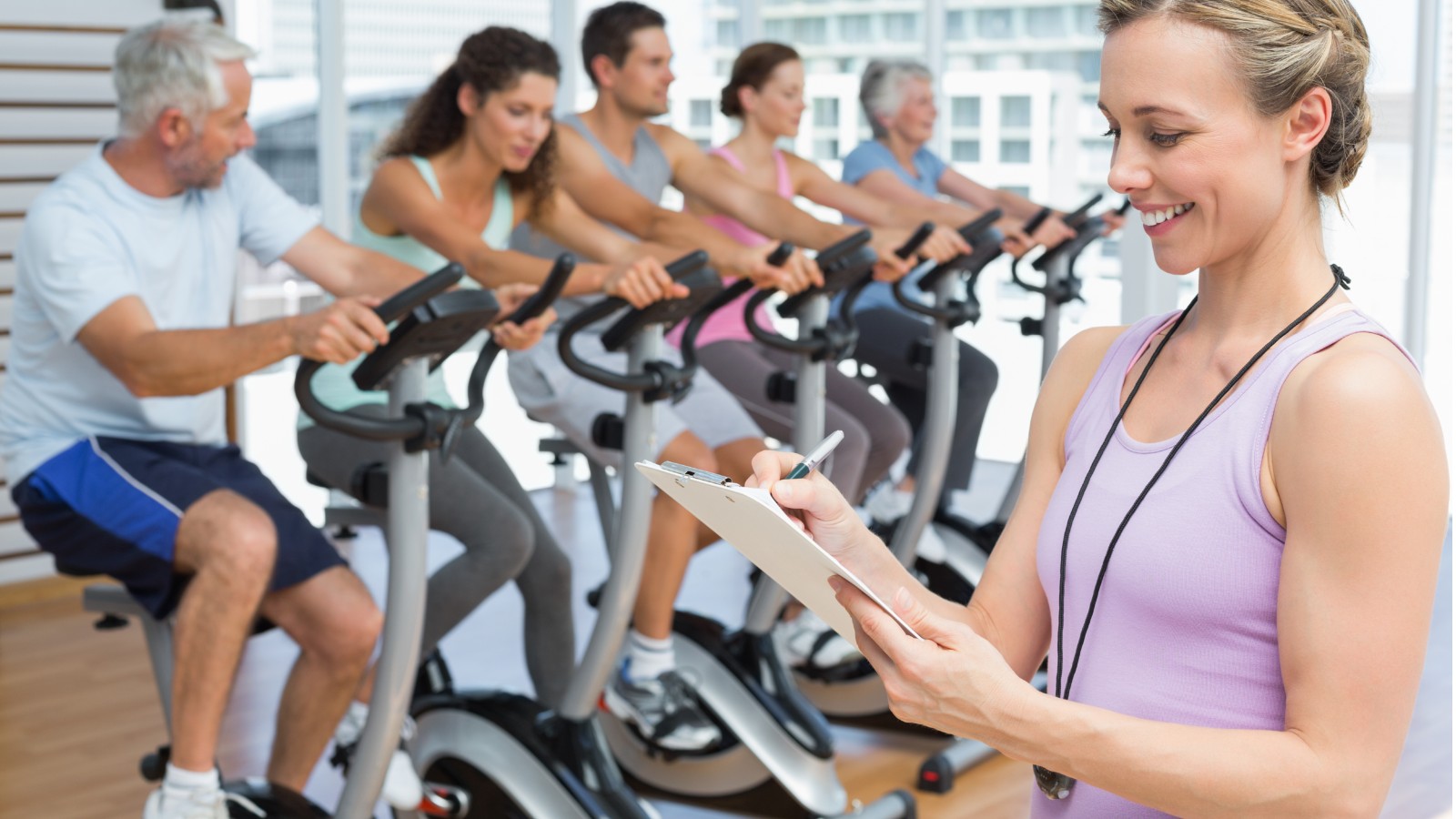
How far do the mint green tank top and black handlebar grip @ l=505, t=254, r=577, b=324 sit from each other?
1.66ft

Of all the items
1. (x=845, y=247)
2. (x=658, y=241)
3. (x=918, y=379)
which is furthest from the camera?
(x=918, y=379)

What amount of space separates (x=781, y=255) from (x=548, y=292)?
0.72 m

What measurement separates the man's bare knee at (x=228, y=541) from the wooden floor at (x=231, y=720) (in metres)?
0.92

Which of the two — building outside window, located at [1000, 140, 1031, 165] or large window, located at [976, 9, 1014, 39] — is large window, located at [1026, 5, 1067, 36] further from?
building outside window, located at [1000, 140, 1031, 165]

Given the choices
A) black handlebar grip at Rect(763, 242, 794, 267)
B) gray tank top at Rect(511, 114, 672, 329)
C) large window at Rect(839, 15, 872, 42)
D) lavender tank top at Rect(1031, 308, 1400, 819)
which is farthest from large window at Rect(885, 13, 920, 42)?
lavender tank top at Rect(1031, 308, 1400, 819)

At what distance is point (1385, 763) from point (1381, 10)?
22.6 ft

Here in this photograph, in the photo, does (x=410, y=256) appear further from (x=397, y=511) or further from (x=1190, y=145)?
(x=1190, y=145)

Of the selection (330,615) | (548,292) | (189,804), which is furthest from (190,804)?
(548,292)

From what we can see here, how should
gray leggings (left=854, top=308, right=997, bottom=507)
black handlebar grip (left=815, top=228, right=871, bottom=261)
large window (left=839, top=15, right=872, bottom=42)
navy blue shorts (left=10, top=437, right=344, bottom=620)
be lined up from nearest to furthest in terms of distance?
navy blue shorts (left=10, top=437, right=344, bottom=620) → black handlebar grip (left=815, top=228, right=871, bottom=261) → gray leggings (left=854, top=308, right=997, bottom=507) → large window (left=839, top=15, right=872, bottom=42)

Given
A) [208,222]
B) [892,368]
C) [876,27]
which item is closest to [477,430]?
[208,222]

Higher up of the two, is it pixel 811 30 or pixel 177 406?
pixel 811 30

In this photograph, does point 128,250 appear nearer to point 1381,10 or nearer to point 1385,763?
point 1385,763

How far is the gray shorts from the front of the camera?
10.5 ft

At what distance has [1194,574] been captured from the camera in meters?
1.17
